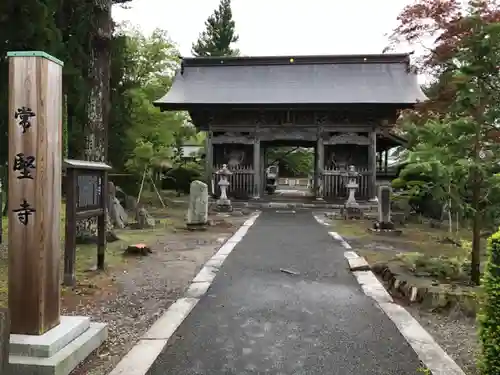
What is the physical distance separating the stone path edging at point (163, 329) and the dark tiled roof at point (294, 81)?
1238 centimetres

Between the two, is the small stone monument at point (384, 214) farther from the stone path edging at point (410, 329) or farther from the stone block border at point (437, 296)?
the stone block border at point (437, 296)

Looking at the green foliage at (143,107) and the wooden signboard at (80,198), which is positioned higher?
the green foliage at (143,107)

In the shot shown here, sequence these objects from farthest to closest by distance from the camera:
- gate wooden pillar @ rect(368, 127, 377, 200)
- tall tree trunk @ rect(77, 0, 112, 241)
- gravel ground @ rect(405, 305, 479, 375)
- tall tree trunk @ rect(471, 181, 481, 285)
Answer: gate wooden pillar @ rect(368, 127, 377, 200) → tall tree trunk @ rect(77, 0, 112, 241) → tall tree trunk @ rect(471, 181, 481, 285) → gravel ground @ rect(405, 305, 479, 375)

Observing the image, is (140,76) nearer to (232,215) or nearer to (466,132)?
(232,215)

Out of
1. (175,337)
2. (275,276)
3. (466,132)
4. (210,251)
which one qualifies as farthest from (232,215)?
(175,337)

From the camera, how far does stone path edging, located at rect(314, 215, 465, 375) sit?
3.06 metres

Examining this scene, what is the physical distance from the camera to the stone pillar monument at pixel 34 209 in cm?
297

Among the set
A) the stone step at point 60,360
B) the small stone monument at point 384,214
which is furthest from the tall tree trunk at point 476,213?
the small stone monument at point 384,214

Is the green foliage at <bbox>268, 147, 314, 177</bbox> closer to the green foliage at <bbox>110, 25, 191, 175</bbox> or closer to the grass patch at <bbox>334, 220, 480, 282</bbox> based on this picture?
the green foliage at <bbox>110, 25, 191, 175</bbox>

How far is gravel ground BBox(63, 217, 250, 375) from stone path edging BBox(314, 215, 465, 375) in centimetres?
223

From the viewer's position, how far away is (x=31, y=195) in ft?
10.0

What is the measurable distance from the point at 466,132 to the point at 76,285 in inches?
196

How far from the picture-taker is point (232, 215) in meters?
14.8

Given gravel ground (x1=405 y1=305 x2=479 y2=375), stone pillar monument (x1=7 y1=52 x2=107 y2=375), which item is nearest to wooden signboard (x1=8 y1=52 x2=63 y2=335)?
stone pillar monument (x1=7 y1=52 x2=107 y2=375)
